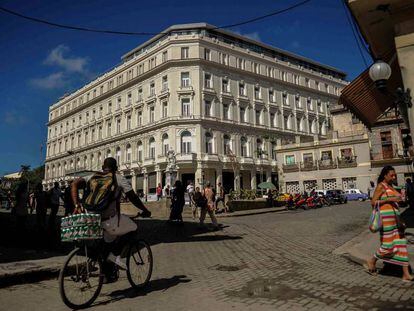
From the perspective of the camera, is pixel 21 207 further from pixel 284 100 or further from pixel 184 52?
pixel 284 100

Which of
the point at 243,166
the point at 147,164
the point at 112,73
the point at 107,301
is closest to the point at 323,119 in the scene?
the point at 243,166

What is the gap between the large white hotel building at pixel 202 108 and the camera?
4262cm

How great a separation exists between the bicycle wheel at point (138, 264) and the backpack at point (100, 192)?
756mm

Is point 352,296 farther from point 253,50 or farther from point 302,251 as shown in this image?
point 253,50

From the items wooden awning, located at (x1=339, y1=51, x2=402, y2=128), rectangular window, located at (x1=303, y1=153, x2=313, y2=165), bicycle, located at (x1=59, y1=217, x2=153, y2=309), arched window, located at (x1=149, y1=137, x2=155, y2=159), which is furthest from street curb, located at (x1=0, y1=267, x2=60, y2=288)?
arched window, located at (x1=149, y1=137, x2=155, y2=159)

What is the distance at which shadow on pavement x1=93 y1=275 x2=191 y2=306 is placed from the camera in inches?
179

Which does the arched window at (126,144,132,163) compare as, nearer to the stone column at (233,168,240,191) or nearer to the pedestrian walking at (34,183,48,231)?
the stone column at (233,168,240,191)

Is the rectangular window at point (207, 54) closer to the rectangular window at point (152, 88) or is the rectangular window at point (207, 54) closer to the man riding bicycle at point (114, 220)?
the rectangular window at point (152, 88)

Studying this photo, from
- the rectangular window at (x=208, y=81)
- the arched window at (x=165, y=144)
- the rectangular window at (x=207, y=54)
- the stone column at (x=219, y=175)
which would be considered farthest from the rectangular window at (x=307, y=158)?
the rectangular window at (x=207, y=54)

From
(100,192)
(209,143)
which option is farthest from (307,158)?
(100,192)

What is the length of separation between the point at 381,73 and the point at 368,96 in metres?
2.42

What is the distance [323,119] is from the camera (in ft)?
193

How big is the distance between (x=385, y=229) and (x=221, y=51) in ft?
142

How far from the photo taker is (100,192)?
445 centimetres
